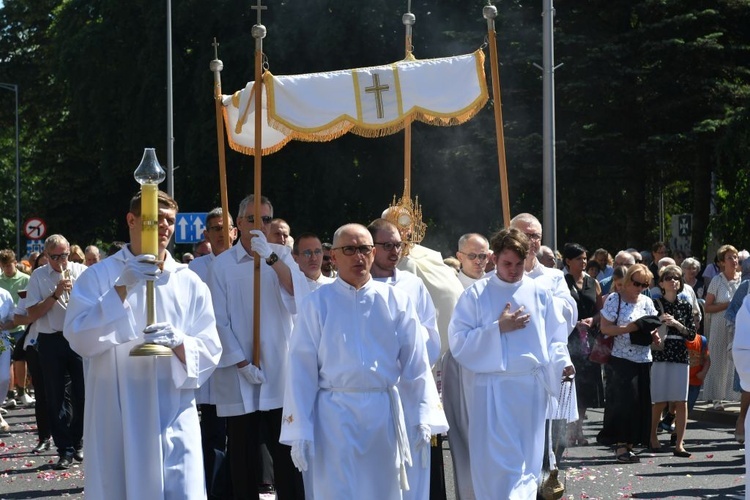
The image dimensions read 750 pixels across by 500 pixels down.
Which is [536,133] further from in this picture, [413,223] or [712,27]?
[413,223]

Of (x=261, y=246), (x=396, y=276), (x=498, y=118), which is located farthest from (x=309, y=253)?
(x=498, y=118)

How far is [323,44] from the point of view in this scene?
30.8m

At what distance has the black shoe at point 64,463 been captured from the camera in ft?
40.1

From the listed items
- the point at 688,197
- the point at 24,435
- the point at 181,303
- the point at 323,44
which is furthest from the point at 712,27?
the point at 181,303

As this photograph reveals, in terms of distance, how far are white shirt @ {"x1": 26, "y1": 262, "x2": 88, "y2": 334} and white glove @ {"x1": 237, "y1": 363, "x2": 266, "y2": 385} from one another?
13.6 feet

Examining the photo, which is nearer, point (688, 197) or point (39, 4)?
point (688, 197)

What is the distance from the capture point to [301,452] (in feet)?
22.6

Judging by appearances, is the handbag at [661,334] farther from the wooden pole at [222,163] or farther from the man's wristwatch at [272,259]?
the man's wristwatch at [272,259]

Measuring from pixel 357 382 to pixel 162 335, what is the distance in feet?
3.66

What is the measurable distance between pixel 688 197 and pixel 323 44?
14940mm

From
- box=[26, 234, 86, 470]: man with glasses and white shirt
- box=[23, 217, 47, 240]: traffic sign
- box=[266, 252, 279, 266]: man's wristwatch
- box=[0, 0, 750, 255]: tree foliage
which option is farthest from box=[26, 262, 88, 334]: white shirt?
box=[23, 217, 47, 240]: traffic sign

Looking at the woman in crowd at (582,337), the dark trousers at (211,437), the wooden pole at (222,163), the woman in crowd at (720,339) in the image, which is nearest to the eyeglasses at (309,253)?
the wooden pole at (222,163)

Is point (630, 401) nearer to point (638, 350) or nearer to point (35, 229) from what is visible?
point (638, 350)

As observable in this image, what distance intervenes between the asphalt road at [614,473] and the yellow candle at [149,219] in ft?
16.0
